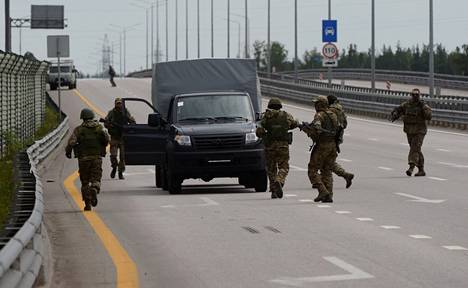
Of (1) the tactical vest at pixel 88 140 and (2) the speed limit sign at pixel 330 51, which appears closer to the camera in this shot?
(1) the tactical vest at pixel 88 140

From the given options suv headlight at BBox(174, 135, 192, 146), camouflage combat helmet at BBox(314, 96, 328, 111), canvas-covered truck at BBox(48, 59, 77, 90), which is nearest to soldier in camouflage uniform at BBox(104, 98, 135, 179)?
suv headlight at BBox(174, 135, 192, 146)

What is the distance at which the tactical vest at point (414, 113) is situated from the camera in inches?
1020

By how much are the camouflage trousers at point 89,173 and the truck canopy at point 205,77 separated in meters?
9.89

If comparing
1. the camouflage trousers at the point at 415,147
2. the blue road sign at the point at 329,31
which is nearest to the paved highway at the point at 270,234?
the camouflage trousers at the point at 415,147

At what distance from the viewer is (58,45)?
47.0 m

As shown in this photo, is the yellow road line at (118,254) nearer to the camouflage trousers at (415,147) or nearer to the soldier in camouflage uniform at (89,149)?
the soldier in camouflage uniform at (89,149)

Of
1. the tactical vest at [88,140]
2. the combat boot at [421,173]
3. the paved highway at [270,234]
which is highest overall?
the tactical vest at [88,140]

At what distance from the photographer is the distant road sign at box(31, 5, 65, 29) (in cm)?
9112

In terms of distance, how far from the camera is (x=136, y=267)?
1207cm

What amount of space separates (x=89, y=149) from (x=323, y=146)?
11.4 ft

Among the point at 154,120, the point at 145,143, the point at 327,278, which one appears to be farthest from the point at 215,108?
the point at 327,278

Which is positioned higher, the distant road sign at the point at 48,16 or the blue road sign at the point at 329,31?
the distant road sign at the point at 48,16

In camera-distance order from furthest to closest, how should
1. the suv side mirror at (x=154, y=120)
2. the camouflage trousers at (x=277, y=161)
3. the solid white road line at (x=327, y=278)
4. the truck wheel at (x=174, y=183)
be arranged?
the suv side mirror at (x=154, y=120) → the truck wheel at (x=174, y=183) → the camouflage trousers at (x=277, y=161) → the solid white road line at (x=327, y=278)

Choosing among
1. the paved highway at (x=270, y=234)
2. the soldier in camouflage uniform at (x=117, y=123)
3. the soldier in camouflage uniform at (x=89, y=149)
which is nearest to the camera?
the paved highway at (x=270, y=234)
